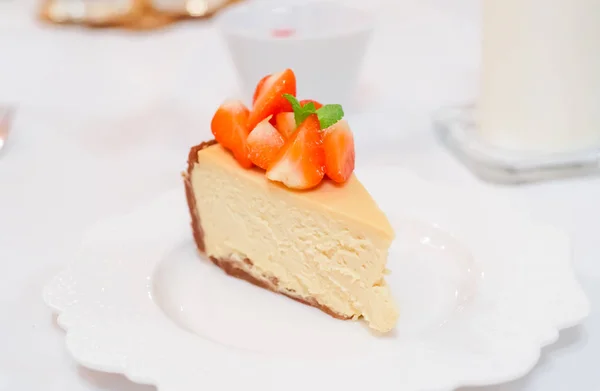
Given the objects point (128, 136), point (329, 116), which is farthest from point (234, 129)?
point (128, 136)

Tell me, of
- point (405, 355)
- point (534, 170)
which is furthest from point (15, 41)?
point (405, 355)

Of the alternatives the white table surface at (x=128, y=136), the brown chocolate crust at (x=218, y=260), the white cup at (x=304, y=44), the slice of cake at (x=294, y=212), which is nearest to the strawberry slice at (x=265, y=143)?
the slice of cake at (x=294, y=212)

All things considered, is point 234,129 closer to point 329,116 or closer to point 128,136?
point 329,116

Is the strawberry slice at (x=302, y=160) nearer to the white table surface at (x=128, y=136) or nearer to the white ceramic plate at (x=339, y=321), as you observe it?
the white ceramic plate at (x=339, y=321)

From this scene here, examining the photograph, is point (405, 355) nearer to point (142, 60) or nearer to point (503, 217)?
point (503, 217)

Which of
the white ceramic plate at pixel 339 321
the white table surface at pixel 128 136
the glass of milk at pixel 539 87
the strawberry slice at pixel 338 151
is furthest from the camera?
the glass of milk at pixel 539 87

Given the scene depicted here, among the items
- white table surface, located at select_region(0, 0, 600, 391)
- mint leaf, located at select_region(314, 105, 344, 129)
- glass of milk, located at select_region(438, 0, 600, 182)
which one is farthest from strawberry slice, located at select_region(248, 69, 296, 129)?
glass of milk, located at select_region(438, 0, 600, 182)
